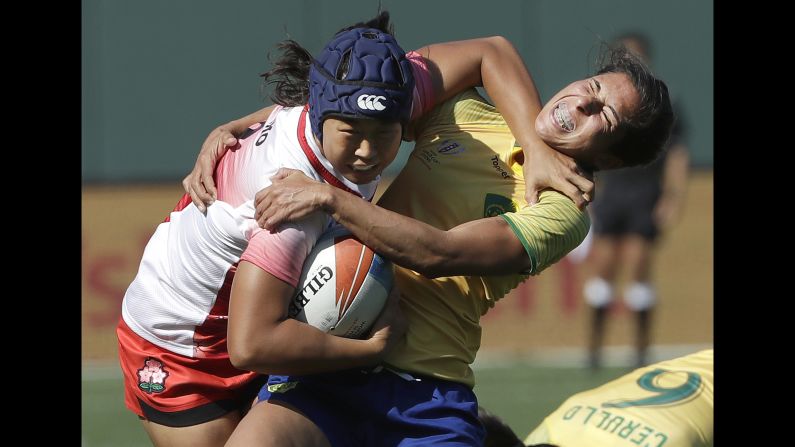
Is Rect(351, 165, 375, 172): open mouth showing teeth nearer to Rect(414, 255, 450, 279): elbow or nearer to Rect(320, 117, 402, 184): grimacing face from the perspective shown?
Rect(320, 117, 402, 184): grimacing face

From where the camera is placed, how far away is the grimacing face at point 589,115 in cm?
335

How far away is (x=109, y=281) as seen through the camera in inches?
381

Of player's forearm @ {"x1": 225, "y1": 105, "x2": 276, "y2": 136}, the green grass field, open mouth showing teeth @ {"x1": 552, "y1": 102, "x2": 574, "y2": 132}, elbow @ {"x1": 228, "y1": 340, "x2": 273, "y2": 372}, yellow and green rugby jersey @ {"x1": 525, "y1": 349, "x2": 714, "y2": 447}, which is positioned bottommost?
the green grass field

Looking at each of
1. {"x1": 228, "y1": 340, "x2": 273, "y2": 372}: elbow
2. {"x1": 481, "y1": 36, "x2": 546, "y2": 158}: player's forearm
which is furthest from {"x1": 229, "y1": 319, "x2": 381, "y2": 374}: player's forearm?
{"x1": 481, "y1": 36, "x2": 546, "y2": 158}: player's forearm

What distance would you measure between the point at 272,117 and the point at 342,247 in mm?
541

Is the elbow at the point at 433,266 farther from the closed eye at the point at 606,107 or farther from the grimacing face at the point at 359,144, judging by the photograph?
Answer: the closed eye at the point at 606,107

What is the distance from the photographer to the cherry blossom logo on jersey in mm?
3496

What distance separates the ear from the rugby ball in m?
0.81

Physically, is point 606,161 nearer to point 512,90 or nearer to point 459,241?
point 512,90

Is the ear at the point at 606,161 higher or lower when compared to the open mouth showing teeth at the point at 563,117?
lower

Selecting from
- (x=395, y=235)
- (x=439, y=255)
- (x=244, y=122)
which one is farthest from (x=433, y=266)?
(x=244, y=122)

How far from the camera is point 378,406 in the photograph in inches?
130

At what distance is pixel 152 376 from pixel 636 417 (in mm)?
1837

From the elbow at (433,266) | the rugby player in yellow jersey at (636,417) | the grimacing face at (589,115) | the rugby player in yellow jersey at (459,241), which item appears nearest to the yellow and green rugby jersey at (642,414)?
the rugby player in yellow jersey at (636,417)
